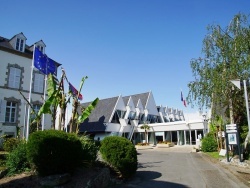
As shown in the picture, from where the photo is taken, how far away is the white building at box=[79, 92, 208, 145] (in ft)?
122

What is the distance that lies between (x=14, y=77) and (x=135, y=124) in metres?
23.7

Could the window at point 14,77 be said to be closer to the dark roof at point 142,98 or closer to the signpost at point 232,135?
the signpost at point 232,135

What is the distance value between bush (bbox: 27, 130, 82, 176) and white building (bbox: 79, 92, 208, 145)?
27.6 meters

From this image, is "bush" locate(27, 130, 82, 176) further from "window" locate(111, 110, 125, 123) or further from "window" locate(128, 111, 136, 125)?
"window" locate(128, 111, 136, 125)

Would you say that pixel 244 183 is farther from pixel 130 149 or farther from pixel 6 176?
pixel 6 176

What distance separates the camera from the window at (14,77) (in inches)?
994

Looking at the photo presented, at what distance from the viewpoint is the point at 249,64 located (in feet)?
55.4

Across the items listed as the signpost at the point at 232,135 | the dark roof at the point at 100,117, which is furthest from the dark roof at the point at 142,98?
the signpost at the point at 232,135

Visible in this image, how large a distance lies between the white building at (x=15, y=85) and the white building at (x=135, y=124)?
11831 mm

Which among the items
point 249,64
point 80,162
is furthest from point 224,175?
point 249,64

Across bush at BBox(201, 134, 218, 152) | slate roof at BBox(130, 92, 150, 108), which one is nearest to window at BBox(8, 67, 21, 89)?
bush at BBox(201, 134, 218, 152)

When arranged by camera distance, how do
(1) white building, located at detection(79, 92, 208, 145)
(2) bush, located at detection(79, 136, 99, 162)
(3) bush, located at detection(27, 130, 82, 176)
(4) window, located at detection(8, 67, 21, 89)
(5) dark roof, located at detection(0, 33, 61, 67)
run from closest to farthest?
(3) bush, located at detection(27, 130, 82, 176) → (2) bush, located at detection(79, 136, 99, 162) → (5) dark roof, located at detection(0, 33, 61, 67) → (4) window, located at detection(8, 67, 21, 89) → (1) white building, located at detection(79, 92, 208, 145)

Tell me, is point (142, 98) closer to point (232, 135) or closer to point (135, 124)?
point (135, 124)

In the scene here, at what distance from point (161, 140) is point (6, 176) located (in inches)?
1394
